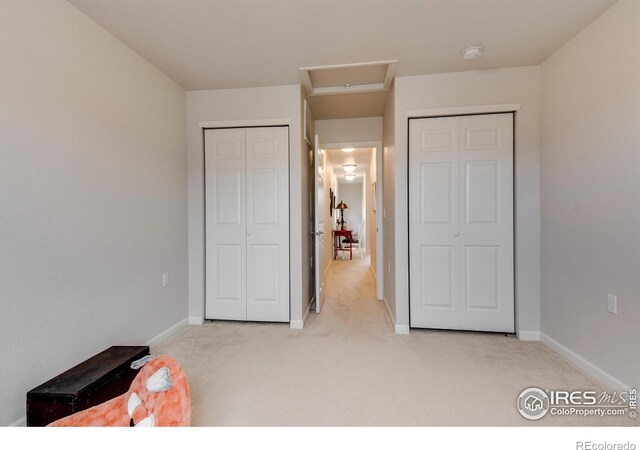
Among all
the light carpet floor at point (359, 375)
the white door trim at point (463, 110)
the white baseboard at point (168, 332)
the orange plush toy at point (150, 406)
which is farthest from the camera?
the white door trim at point (463, 110)

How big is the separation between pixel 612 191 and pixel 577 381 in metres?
1.29

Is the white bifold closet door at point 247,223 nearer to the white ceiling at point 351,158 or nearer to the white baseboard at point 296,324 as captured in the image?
the white baseboard at point 296,324

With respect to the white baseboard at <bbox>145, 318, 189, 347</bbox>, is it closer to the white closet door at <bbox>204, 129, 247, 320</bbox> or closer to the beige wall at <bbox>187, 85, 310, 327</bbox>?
the beige wall at <bbox>187, 85, 310, 327</bbox>

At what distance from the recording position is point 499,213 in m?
2.59

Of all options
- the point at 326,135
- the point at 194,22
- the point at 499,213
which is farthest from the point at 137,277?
the point at 499,213

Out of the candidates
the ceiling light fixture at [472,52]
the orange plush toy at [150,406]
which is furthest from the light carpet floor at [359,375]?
the ceiling light fixture at [472,52]

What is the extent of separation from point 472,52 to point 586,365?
8.20 ft

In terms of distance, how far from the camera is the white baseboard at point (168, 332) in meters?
2.43

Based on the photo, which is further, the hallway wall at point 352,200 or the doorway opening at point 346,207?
the hallway wall at point 352,200

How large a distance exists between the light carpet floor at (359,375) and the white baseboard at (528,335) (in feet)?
0.28

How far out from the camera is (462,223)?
2.64 metres

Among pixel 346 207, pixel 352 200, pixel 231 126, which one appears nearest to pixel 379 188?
pixel 231 126

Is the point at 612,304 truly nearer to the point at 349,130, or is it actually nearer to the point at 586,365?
the point at 586,365

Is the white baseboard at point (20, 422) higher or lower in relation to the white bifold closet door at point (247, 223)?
lower
